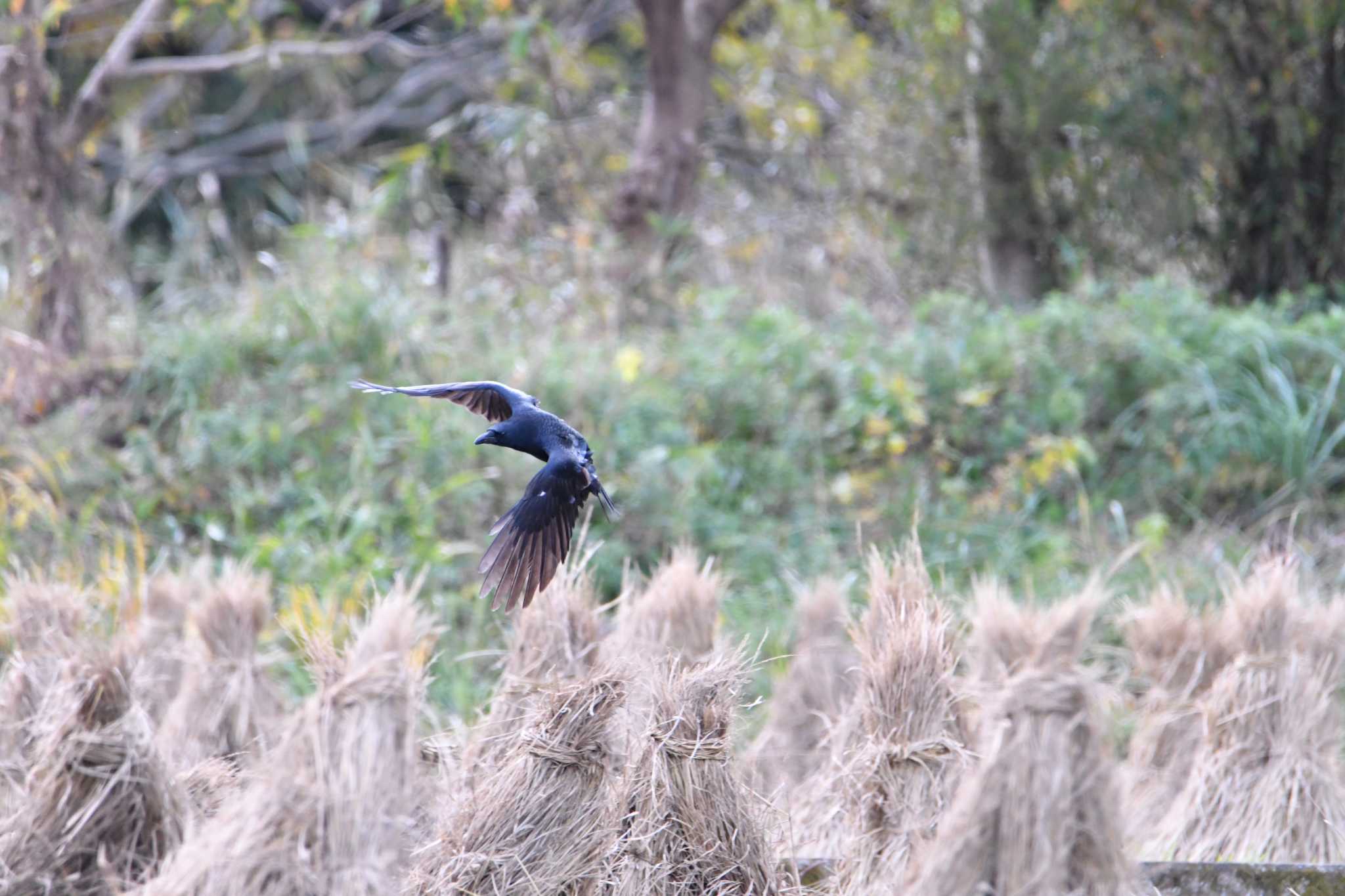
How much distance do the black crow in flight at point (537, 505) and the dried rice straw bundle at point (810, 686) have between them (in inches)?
49.9

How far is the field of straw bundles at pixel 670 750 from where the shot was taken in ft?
6.63

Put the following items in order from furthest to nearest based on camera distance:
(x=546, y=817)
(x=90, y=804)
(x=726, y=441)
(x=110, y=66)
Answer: (x=110, y=66)
(x=726, y=441)
(x=90, y=804)
(x=546, y=817)

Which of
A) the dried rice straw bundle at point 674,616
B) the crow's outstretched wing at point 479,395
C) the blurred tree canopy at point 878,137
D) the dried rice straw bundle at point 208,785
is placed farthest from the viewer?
the blurred tree canopy at point 878,137

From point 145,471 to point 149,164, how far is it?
6.13 m

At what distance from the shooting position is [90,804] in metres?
2.64

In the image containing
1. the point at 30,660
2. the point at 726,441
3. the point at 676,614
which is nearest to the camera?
the point at 30,660

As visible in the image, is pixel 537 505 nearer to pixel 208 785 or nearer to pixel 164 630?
pixel 208 785

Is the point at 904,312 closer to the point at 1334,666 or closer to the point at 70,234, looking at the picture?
the point at 70,234

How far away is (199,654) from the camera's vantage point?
3.68m

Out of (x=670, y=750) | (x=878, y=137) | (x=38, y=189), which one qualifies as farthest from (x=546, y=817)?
(x=878, y=137)

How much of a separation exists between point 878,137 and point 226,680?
5774 mm

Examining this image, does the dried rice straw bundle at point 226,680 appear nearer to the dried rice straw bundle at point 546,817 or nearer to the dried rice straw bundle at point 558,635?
the dried rice straw bundle at point 558,635

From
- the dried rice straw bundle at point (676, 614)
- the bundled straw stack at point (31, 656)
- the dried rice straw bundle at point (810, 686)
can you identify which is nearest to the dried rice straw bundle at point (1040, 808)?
the dried rice straw bundle at point (676, 614)

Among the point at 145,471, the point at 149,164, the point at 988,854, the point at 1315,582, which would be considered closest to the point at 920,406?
the point at 1315,582
